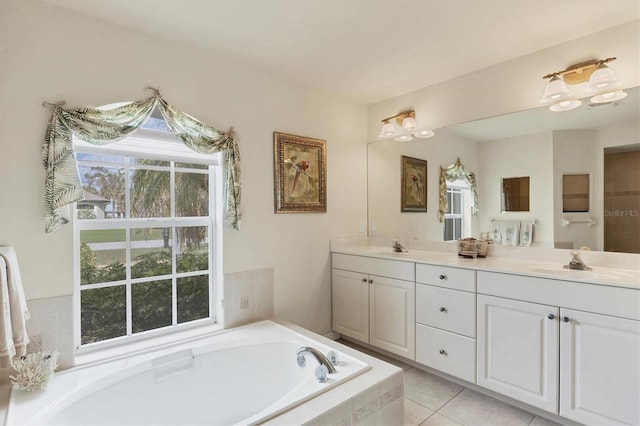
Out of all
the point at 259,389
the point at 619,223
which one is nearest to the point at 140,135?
the point at 259,389

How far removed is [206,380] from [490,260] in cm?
213

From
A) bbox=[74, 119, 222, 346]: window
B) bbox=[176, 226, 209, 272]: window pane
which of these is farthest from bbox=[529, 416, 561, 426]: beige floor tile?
bbox=[176, 226, 209, 272]: window pane

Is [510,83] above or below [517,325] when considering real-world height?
above

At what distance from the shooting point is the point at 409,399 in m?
2.24

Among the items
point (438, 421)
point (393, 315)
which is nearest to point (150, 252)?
point (393, 315)

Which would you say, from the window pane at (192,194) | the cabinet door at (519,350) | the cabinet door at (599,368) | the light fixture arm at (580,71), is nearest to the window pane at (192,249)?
the window pane at (192,194)

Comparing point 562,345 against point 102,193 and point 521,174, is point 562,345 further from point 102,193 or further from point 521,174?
point 102,193

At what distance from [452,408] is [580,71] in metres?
2.33

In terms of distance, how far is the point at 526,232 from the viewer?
94.7 inches

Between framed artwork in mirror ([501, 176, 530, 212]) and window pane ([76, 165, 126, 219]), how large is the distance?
2.73 metres

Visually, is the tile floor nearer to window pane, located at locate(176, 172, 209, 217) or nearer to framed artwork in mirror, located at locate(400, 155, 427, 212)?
framed artwork in mirror, located at locate(400, 155, 427, 212)

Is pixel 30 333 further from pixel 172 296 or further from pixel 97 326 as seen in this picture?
pixel 172 296

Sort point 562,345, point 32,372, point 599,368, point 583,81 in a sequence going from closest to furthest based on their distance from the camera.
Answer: point 32,372 → point 599,368 → point 562,345 → point 583,81

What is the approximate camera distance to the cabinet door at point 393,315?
255 cm
